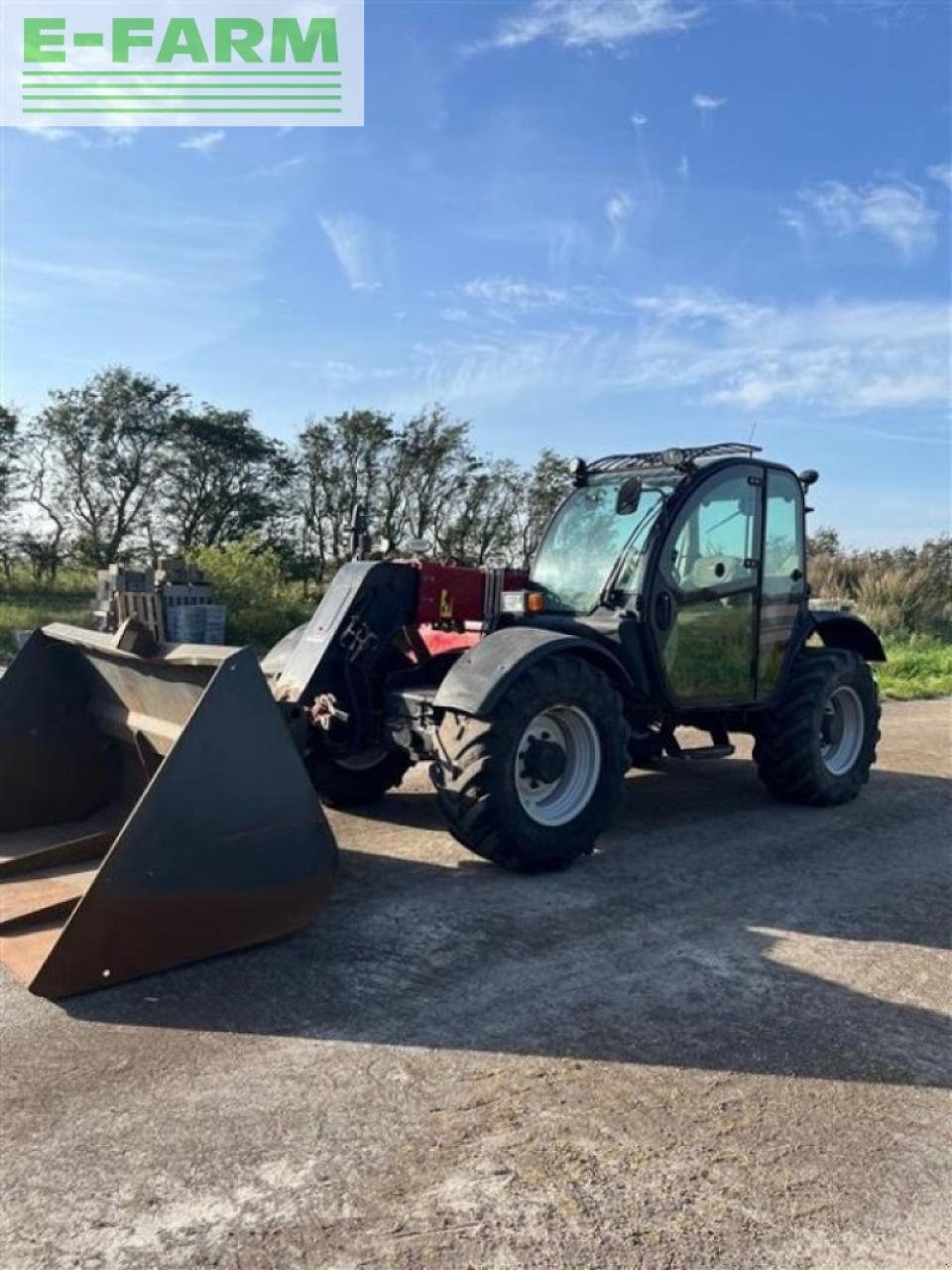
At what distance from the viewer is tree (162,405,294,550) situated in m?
19.8

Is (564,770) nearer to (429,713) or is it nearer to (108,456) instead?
(429,713)

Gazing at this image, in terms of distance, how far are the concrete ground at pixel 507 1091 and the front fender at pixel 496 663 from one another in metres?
0.84

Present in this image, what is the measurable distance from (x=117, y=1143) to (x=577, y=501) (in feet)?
15.7

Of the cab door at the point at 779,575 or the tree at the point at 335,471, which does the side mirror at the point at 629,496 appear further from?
the tree at the point at 335,471

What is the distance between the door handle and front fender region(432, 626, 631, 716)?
607 mm

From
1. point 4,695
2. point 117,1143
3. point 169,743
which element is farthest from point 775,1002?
point 4,695

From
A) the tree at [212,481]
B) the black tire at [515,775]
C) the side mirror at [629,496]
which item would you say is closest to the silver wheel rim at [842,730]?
the side mirror at [629,496]

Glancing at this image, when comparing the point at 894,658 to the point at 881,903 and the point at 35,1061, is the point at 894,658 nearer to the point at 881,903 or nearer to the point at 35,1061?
the point at 881,903

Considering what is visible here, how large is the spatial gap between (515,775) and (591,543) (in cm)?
195

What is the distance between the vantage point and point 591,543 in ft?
20.9

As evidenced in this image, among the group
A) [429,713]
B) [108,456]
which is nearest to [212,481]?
[108,456]

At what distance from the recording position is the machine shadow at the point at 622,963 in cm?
339

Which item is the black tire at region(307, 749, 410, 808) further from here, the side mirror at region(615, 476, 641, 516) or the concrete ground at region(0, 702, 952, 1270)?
the side mirror at region(615, 476, 641, 516)

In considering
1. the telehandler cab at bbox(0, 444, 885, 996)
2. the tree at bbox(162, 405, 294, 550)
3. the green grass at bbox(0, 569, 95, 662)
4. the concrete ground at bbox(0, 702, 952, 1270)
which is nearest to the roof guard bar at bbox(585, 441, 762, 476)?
the telehandler cab at bbox(0, 444, 885, 996)
